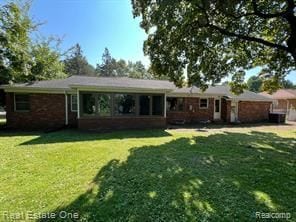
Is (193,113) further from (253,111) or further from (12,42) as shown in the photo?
(12,42)

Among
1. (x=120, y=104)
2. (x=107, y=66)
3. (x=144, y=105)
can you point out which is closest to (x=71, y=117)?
(x=120, y=104)

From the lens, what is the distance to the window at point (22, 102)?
14.5 meters

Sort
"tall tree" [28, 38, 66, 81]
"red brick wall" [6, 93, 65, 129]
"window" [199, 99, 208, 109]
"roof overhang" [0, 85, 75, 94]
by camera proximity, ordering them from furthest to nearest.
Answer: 1. "tall tree" [28, 38, 66, 81]
2. "window" [199, 99, 208, 109]
3. "red brick wall" [6, 93, 65, 129]
4. "roof overhang" [0, 85, 75, 94]

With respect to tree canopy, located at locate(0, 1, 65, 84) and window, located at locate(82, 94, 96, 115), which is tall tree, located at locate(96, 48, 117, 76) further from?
window, located at locate(82, 94, 96, 115)

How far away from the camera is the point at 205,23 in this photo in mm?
10148

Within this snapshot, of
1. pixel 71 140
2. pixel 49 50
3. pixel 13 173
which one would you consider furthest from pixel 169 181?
pixel 49 50

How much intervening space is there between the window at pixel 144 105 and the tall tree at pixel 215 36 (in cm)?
302

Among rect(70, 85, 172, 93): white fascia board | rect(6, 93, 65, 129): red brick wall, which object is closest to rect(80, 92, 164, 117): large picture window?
rect(70, 85, 172, 93): white fascia board

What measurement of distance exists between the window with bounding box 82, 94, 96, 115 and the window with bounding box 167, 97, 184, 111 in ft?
22.5

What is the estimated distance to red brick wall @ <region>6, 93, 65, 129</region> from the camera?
1454 centimetres

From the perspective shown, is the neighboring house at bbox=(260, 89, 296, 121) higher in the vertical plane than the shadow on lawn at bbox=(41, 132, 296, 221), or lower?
higher

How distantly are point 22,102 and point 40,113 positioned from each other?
1341mm

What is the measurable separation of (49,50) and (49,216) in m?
28.2

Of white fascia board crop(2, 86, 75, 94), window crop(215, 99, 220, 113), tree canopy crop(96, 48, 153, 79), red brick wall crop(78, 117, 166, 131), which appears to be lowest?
red brick wall crop(78, 117, 166, 131)
